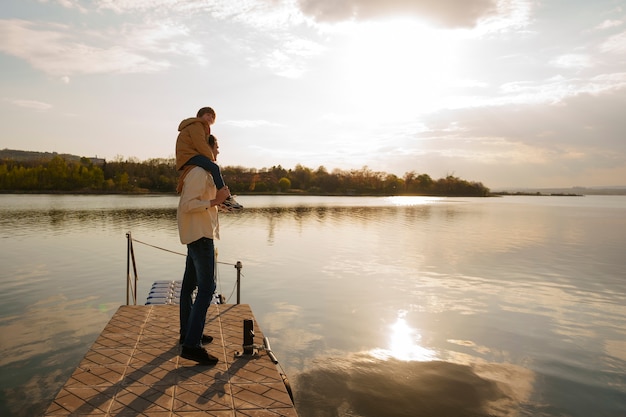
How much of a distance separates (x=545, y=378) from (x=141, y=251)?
25986 millimetres

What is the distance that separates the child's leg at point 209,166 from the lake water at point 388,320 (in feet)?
17.1

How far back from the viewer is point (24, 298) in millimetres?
17047

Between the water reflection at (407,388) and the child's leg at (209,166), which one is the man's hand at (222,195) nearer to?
the child's leg at (209,166)

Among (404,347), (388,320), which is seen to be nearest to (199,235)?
(404,347)

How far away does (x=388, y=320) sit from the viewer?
15.5m

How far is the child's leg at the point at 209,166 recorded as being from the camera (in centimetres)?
623

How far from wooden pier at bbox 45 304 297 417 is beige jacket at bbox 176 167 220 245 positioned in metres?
1.89

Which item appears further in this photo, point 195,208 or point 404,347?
point 404,347

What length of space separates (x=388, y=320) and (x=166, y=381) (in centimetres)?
1089

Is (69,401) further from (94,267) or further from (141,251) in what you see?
(141,251)

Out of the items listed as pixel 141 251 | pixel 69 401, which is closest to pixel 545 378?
pixel 69 401

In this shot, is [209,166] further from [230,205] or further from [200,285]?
[200,285]

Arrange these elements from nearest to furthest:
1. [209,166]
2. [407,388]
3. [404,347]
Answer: [209,166] → [407,388] → [404,347]

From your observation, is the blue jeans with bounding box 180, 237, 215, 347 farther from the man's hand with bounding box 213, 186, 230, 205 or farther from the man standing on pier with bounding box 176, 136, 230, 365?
the man's hand with bounding box 213, 186, 230, 205
